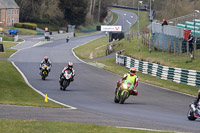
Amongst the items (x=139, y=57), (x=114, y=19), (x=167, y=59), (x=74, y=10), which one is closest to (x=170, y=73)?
(x=167, y=59)

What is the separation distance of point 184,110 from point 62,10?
105 m

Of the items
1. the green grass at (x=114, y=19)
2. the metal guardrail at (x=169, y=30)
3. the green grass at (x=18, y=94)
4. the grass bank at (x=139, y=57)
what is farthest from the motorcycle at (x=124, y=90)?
the green grass at (x=114, y=19)

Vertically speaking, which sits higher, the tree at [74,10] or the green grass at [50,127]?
the tree at [74,10]

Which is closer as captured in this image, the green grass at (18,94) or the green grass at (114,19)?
the green grass at (18,94)

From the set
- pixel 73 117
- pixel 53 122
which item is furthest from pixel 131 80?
pixel 53 122

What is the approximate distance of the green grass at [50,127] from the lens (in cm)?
1143

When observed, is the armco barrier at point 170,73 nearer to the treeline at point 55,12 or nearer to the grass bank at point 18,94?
the grass bank at point 18,94

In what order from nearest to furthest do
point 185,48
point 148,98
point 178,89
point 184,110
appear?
1. point 184,110
2. point 148,98
3. point 178,89
4. point 185,48

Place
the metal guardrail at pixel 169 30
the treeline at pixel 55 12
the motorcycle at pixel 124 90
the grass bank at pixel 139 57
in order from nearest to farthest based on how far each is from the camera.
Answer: the motorcycle at pixel 124 90 → the grass bank at pixel 139 57 → the metal guardrail at pixel 169 30 → the treeline at pixel 55 12

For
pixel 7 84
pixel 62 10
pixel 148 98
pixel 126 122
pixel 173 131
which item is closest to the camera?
pixel 173 131

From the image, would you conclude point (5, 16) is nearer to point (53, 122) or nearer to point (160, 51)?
point (160, 51)

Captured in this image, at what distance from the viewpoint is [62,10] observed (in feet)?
401

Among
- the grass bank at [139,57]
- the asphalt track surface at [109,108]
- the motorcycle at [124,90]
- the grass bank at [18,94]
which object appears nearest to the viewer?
the asphalt track surface at [109,108]

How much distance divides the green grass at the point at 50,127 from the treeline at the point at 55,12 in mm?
102216
